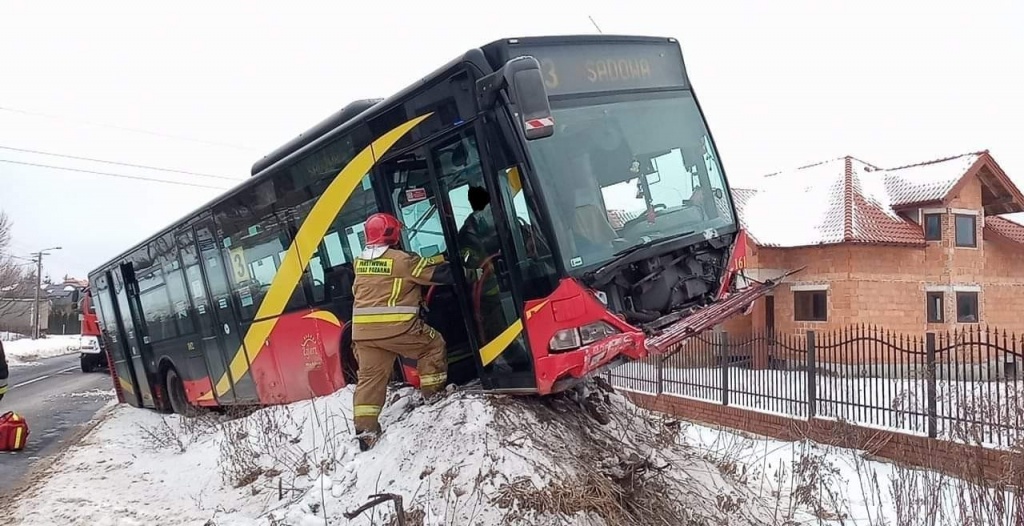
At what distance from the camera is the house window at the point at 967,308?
914 inches

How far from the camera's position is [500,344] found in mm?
5672

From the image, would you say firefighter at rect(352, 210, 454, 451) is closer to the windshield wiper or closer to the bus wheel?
the windshield wiper

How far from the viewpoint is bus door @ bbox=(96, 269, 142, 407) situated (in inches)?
560

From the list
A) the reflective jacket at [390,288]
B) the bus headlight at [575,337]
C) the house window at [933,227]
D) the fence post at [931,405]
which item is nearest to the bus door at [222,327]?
the reflective jacket at [390,288]

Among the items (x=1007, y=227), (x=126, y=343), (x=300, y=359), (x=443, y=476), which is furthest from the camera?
(x=1007, y=227)

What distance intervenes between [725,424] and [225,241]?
846cm

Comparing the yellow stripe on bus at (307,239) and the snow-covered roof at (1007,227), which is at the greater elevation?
the yellow stripe on bus at (307,239)

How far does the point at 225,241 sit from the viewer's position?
9672mm

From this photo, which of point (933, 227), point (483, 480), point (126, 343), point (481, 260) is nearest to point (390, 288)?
point (481, 260)

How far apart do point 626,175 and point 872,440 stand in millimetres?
6171

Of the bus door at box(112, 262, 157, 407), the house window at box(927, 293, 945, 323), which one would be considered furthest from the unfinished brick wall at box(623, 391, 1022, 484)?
the house window at box(927, 293, 945, 323)

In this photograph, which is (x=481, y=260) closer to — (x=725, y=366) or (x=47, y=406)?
(x=725, y=366)

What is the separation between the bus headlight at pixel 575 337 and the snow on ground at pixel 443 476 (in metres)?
0.69

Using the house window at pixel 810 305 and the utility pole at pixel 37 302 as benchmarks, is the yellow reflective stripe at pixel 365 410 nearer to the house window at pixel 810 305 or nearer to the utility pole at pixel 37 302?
the house window at pixel 810 305
